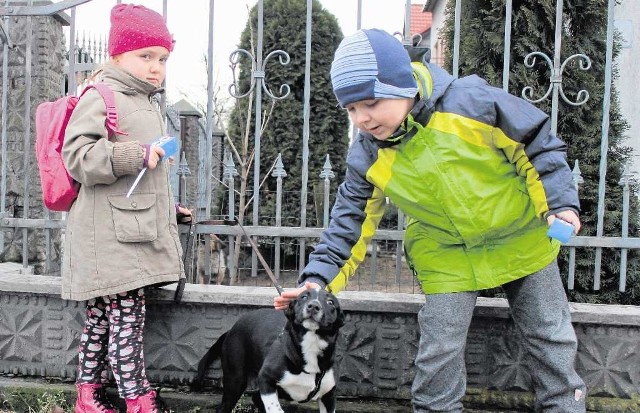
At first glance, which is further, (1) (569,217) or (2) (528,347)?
(2) (528,347)

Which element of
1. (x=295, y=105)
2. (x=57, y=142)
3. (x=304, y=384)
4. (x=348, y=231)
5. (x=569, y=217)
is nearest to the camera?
(x=569, y=217)

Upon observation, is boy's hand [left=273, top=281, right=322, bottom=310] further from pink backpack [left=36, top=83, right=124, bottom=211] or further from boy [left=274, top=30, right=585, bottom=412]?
pink backpack [left=36, top=83, right=124, bottom=211]

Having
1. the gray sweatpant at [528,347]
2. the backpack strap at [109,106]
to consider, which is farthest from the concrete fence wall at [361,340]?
the backpack strap at [109,106]

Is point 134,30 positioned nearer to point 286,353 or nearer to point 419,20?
point 286,353

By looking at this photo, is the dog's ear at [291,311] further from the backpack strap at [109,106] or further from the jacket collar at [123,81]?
the jacket collar at [123,81]

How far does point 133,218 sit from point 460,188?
1.38 metres

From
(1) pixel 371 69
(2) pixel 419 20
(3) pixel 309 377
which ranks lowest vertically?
(3) pixel 309 377

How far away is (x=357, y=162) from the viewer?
2.53 m

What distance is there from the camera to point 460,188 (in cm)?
232

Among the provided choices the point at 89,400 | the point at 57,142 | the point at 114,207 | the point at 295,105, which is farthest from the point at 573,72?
the point at 295,105

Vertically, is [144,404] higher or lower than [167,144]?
lower

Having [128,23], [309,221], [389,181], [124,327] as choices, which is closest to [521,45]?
[389,181]

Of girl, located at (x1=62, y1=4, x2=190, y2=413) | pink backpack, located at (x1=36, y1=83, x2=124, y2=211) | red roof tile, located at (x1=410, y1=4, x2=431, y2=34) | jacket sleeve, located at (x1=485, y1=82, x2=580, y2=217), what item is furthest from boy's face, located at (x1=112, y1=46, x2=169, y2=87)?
red roof tile, located at (x1=410, y1=4, x2=431, y2=34)

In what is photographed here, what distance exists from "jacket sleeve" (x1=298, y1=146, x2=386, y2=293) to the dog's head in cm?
6
